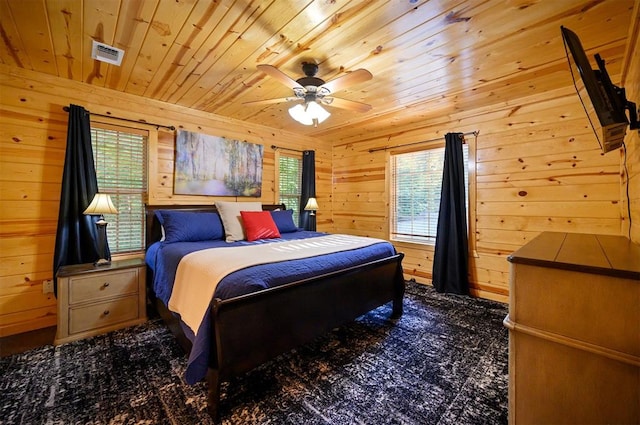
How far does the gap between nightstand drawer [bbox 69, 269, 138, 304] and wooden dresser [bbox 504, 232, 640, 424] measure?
289cm

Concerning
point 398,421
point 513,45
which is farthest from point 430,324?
point 513,45

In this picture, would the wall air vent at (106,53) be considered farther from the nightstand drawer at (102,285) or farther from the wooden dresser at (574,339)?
the wooden dresser at (574,339)

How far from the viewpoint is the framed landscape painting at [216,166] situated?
11.0 ft

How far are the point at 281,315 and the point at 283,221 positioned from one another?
2.03 meters

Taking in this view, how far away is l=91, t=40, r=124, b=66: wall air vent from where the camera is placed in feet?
6.75

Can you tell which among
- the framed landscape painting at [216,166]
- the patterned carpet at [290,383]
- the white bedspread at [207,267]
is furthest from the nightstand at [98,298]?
the framed landscape painting at [216,166]

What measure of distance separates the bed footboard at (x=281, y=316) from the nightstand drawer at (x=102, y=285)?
1.53 metres

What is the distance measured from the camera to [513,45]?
201cm

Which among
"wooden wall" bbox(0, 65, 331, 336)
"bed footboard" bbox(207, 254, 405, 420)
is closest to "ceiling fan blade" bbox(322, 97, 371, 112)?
"bed footboard" bbox(207, 254, 405, 420)

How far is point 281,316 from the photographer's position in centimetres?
172

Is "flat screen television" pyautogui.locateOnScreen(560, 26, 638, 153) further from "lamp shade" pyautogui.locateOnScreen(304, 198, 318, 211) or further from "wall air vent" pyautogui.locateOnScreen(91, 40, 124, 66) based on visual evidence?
"lamp shade" pyautogui.locateOnScreen(304, 198, 318, 211)

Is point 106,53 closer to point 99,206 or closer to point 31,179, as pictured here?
point 99,206

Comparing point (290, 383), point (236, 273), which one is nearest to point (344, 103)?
point (236, 273)

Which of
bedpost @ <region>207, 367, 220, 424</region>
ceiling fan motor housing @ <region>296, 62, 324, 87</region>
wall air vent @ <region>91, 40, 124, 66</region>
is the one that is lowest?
bedpost @ <region>207, 367, 220, 424</region>
